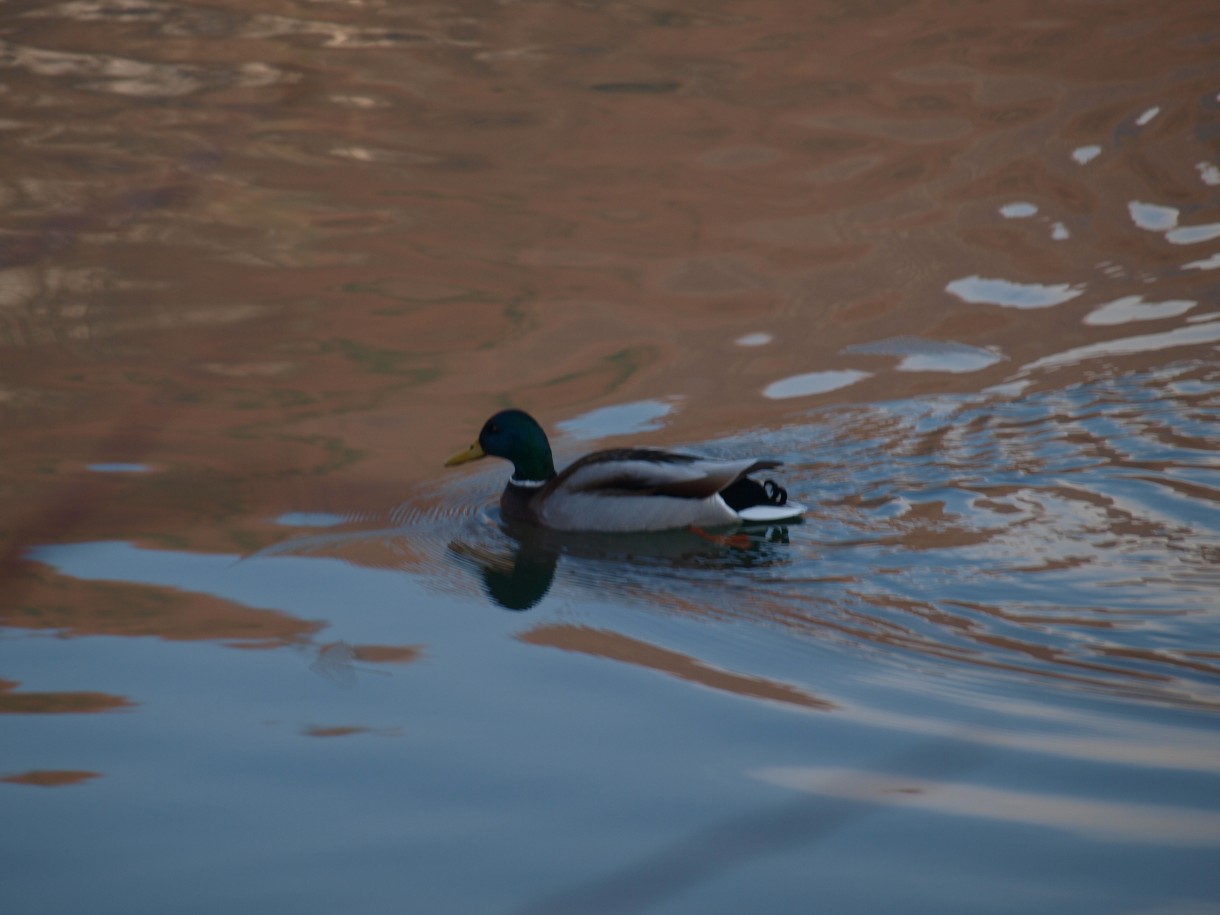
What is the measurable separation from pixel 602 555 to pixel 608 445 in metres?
1.11

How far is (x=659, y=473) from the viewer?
637cm

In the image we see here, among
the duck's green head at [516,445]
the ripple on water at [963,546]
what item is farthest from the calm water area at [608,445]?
the duck's green head at [516,445]

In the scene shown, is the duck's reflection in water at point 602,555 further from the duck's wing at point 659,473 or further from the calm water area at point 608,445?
the duck's wing at point 659,473

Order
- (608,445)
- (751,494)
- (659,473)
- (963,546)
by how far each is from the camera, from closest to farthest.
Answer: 1. (963,546)
2. (659,473)
3. (751,494)
4. (608,445)

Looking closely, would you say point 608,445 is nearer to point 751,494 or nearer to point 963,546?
point 751,494

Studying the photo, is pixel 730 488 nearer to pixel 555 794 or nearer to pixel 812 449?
pixel 812 449

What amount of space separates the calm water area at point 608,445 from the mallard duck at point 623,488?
Answer: 0.13 metres

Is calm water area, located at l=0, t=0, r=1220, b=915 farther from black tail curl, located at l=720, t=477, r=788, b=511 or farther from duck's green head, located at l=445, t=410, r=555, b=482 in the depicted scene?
duck's green head, located at l=445, t=410, r=555, b=482

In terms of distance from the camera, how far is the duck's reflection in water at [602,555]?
597 centimetres

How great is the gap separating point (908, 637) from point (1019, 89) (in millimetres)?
7162

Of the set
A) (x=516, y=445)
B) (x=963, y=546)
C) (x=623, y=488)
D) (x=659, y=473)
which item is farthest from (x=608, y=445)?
(x=963, y=546)

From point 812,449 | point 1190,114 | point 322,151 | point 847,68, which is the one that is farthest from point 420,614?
point 1190,114

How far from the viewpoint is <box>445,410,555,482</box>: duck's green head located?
6.89 metres

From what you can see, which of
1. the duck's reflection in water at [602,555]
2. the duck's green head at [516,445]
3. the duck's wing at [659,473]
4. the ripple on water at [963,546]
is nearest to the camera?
the ripple on water at [963,546]
